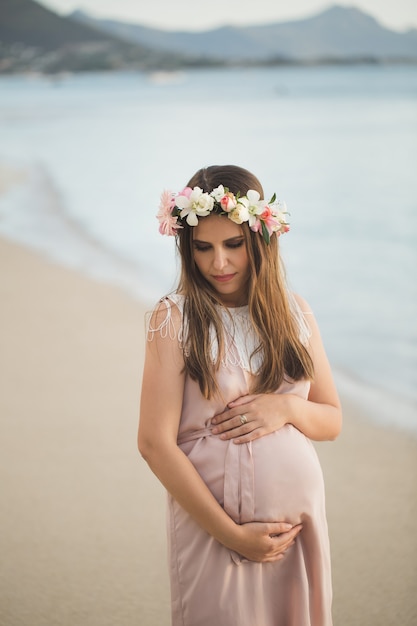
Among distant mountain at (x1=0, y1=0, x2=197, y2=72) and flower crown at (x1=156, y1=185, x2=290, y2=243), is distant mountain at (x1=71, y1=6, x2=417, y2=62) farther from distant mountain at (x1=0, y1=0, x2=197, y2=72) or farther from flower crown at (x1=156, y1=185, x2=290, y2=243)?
flower crown at (x1=156, y1=185, x2=290, y2=243)

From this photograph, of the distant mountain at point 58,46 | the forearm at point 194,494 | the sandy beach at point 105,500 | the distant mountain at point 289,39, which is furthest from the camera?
the distant mountain at point 58,46

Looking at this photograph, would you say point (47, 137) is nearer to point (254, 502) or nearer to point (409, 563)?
point (409, 563)

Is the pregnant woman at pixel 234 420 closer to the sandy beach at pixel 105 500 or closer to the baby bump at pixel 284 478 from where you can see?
the baby bump at pixel 284 478

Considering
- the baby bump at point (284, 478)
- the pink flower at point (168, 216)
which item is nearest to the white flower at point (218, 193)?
the pink flower at point (168, 216)

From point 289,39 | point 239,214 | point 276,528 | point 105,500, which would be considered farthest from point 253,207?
point 289,39

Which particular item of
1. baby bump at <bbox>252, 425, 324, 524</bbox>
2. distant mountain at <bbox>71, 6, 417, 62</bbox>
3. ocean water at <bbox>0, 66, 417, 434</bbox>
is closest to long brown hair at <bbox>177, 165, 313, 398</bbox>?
baby bump at <bbox>252, 425, 324, 524</bbox>

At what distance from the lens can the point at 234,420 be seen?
5.91ft

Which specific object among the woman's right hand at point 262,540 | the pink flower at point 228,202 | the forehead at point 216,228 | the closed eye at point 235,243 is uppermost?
the pink flower at point 228,202

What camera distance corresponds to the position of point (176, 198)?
1827 millimetres

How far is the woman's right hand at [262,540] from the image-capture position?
176 centimetres

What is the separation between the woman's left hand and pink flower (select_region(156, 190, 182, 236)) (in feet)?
1.40

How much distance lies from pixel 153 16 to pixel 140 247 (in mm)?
2080

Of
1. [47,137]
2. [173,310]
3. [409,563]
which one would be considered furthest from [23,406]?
[47,137]

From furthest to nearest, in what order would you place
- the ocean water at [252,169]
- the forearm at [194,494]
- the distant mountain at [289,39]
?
the distant mountain at [289,39]
the ocean water at [252,169]
the forearm at [194,494]
